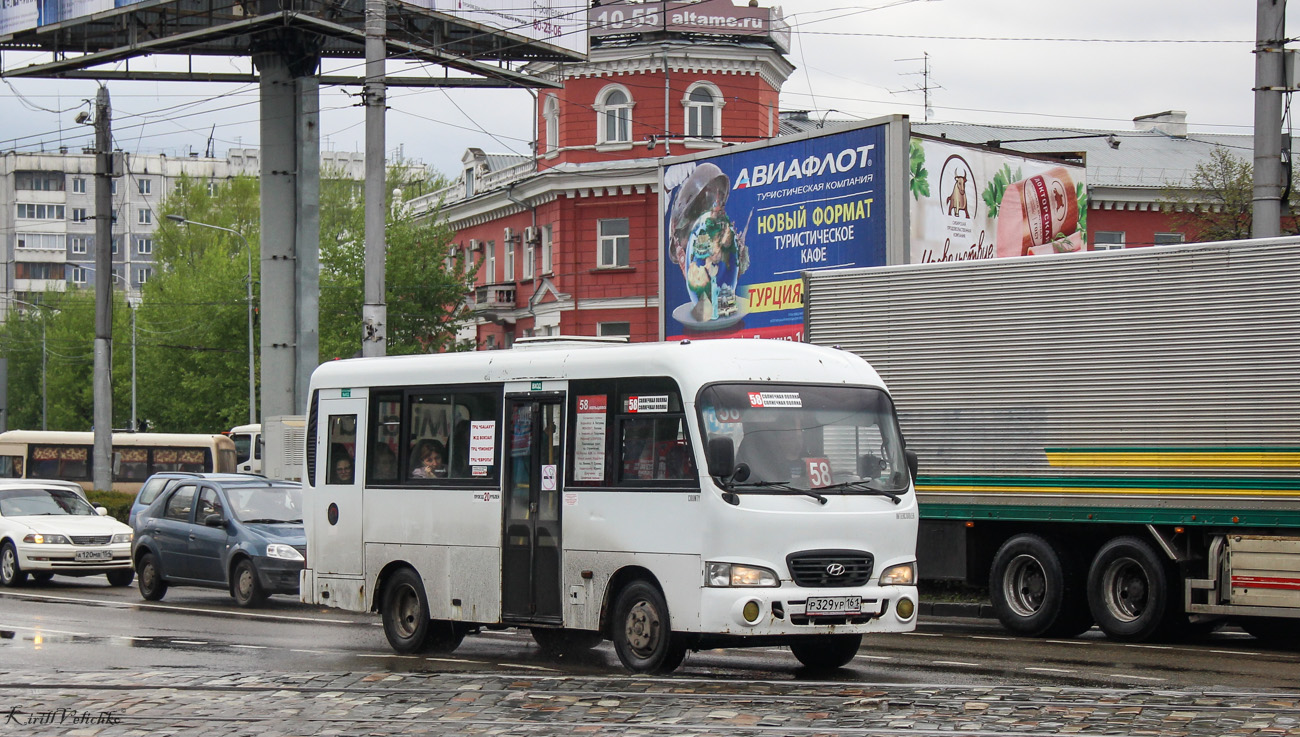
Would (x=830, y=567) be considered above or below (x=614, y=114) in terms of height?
below

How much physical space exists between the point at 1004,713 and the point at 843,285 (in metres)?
8.40

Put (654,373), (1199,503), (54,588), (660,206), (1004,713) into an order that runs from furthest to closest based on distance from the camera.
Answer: (660,206)
(54,588)
(1199,503)
(654,373)
(1004,713)

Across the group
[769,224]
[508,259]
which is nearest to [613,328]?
[508,259]

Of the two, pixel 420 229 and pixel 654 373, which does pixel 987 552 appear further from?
pixel 420 229

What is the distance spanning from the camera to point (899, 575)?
40.4 ft

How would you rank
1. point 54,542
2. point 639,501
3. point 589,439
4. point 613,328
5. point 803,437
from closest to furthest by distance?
1. point 803,437
2. point 639,501
3. point 589,439
4. point 54,542
5. point 613,328

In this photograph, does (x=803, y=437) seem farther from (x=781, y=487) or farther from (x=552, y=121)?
(x=552, y=121)

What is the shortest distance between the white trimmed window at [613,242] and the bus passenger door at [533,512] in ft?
123

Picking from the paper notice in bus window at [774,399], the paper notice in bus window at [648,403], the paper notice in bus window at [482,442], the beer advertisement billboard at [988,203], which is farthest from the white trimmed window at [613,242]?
the paper notice in bus window at [774,399]

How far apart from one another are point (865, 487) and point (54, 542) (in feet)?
51.3

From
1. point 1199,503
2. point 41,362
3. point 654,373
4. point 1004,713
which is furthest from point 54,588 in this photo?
point 41,362

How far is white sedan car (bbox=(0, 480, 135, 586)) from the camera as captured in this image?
24.0 meters

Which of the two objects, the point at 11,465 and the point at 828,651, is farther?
the point at 11,465

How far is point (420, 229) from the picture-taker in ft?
184
